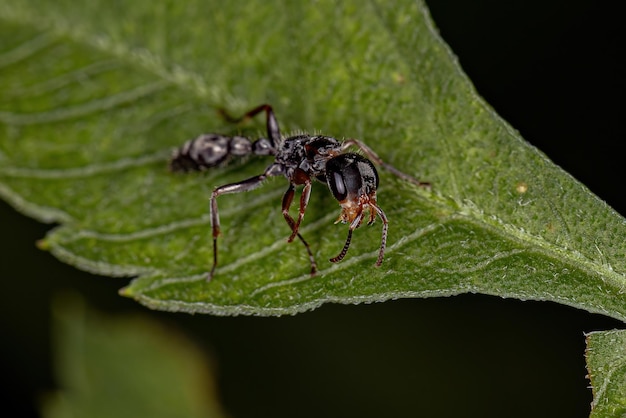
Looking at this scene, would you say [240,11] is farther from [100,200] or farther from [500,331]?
[500,331]

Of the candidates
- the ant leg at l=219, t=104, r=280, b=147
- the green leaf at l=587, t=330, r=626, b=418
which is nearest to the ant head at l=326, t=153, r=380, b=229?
the ant leg at l=219, t=104, r=280, b=147

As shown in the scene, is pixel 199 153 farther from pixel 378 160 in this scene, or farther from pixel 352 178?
pixel 378 160

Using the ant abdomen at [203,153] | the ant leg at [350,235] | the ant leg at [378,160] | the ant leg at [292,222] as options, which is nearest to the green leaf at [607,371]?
the ant leg at [378,160]

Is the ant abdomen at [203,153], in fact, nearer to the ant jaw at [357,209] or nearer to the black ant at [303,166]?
the black ant at [303,166]

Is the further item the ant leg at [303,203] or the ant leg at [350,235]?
the ant leg at [303,203]

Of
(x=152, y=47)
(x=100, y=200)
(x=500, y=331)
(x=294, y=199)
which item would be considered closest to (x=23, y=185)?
(x=100, y=200)

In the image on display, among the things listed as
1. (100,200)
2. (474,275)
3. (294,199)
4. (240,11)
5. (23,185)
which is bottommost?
(474,275)

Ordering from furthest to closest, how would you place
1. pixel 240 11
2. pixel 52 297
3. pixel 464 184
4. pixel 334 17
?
1. pixel 52 297
2. pixel 240 11
3. pixel 334 17
4. pixel 464 184
